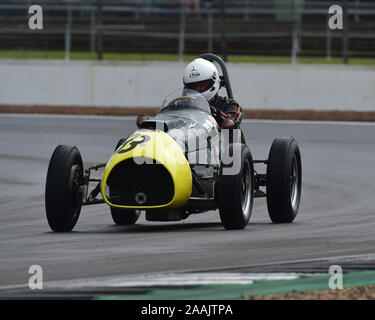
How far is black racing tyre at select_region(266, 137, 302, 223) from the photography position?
9.52 meters

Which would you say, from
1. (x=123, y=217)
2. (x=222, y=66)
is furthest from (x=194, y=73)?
(x=123, y=217)

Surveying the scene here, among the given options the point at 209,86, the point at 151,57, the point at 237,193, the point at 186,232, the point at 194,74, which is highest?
the point at 151,57

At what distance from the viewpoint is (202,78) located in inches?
396

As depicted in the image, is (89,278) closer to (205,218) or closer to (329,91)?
(205,218)

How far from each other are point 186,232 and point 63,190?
1121 millimetres

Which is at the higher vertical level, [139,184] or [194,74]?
[194,74]

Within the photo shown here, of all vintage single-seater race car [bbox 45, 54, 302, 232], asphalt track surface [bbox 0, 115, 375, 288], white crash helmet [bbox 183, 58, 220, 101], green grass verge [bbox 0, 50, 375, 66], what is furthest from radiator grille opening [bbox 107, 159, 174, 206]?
green grass verge [bbox 0, 50, 375, 66]

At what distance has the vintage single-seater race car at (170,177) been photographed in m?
8.70

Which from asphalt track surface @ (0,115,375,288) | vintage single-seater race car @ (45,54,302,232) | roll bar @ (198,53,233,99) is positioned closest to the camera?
asphalt track surface @ (0,115,375,288)

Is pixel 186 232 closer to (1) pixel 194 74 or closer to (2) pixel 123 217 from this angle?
(2) pixel 123 217

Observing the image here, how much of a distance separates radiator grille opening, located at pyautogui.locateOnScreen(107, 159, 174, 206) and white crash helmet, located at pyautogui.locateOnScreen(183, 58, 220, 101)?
1546 millimetres

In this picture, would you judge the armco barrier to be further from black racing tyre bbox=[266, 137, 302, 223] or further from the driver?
black racing tyre bbox=[266, 137, 302, 223]

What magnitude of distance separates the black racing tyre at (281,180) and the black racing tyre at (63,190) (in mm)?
1733
